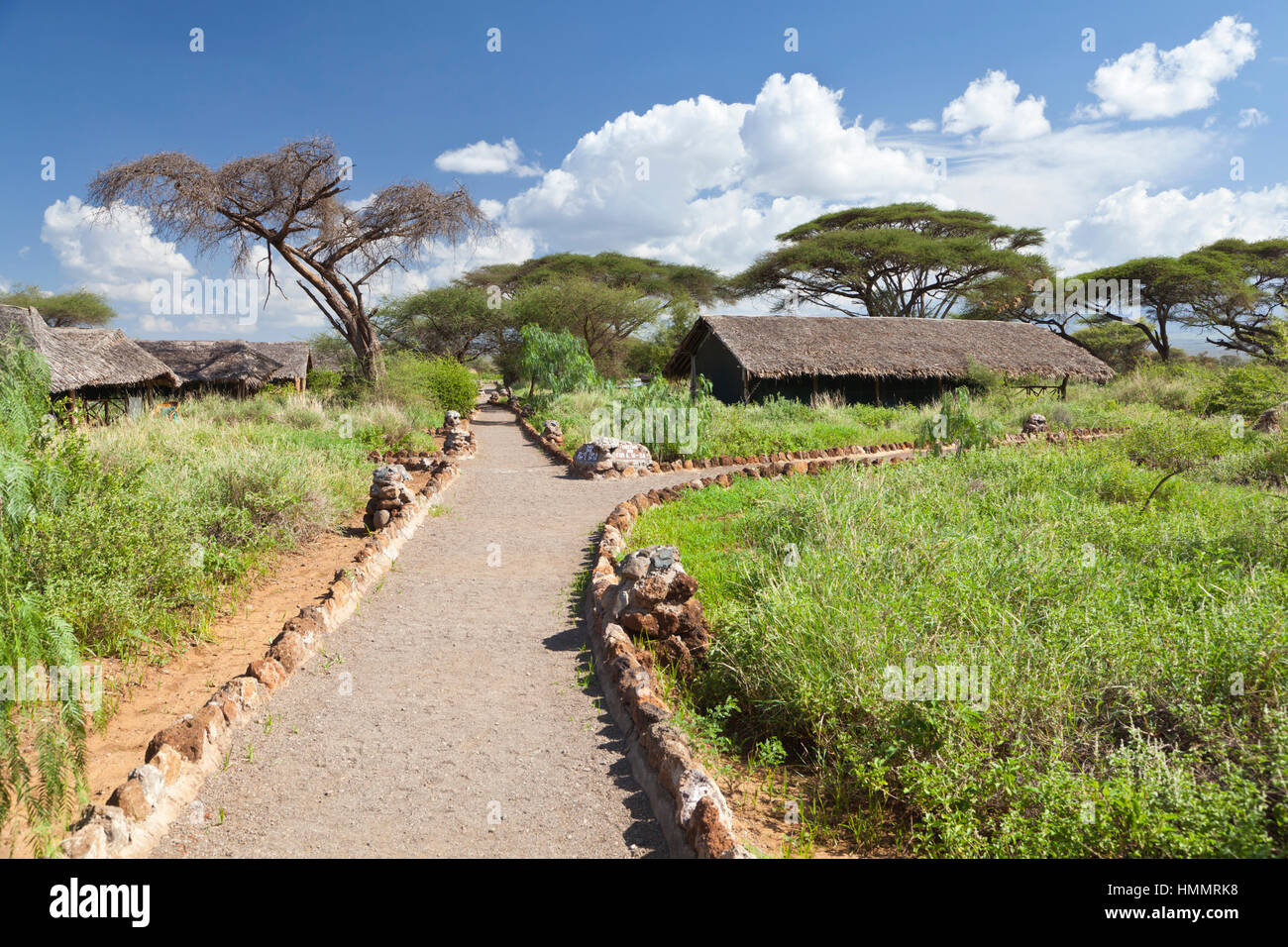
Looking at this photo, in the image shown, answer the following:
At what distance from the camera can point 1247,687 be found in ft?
10.4

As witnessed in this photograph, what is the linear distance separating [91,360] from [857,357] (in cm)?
1955

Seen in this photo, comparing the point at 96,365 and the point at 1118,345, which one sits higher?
the point at 1118,345

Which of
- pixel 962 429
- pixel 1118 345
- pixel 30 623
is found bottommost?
pixel 30 623

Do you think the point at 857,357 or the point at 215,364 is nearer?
the point at 857,357

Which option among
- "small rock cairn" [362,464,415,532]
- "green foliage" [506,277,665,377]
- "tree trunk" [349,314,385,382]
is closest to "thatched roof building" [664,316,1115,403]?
"tree trunk" [349,314,385,382]

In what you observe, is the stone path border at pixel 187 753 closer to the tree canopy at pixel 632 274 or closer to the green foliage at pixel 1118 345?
the tree canopy at pixel 632 274

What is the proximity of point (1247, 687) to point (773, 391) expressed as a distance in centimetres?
1828

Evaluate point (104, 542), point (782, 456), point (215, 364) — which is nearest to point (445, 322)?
point (215, 364)

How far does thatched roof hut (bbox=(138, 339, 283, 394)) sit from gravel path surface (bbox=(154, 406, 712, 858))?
20308 millimetres

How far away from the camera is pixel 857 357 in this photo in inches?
841

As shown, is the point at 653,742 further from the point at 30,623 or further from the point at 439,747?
the point at 30,623
